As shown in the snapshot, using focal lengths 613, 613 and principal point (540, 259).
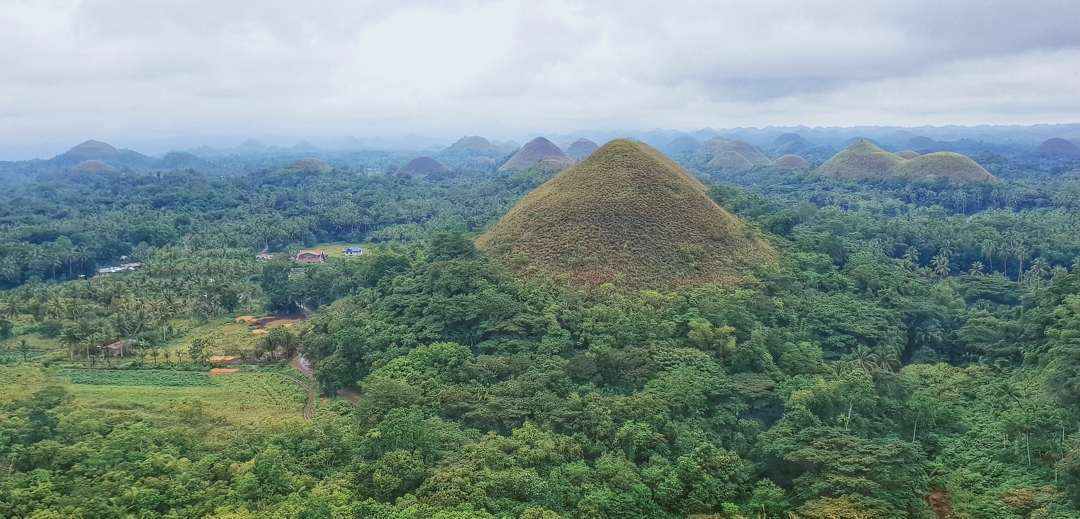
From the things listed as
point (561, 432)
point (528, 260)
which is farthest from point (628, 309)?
point (561, 432)

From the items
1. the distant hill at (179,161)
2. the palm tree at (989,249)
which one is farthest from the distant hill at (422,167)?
the palm tree at (989,249)

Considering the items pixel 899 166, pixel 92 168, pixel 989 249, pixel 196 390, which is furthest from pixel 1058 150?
pixel 92 168

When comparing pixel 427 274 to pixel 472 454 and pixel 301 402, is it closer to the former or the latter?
pixel 301 402

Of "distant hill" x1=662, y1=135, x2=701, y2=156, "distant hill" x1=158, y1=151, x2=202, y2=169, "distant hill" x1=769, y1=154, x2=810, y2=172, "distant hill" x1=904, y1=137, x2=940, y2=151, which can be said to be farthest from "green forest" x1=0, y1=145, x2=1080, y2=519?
"distant hill" x1=158, y1=151, x2=202, y2=169

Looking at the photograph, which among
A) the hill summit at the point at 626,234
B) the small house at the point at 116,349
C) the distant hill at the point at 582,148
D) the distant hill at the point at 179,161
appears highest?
the distant hill at the point at 582,148

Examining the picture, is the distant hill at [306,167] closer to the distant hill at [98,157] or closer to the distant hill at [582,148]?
the distant hill at [582,148]

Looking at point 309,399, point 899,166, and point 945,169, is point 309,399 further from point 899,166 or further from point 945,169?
point 899,166
